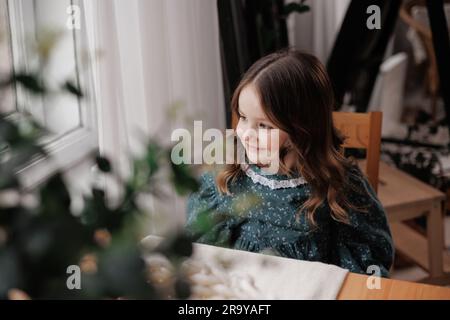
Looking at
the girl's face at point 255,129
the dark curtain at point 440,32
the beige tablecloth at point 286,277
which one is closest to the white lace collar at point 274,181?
the girl's face at point 255,129

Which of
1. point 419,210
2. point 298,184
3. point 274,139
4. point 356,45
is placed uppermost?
point 356,45

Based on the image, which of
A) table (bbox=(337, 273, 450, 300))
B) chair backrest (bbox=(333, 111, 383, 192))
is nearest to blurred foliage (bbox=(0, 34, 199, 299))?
table (bbox=(337, 273, 450, 300))

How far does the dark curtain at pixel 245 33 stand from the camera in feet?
7.23

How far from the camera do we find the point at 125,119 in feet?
5.49

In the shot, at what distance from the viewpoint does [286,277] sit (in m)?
1.14

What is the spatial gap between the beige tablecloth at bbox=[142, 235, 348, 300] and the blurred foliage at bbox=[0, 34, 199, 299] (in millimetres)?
578

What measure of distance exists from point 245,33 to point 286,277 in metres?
1.37

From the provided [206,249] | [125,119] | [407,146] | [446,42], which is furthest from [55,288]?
[407,146]

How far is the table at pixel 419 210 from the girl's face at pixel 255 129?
880 mm

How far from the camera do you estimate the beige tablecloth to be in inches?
42.7

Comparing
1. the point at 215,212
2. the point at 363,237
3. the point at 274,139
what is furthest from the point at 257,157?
the point at 363,237

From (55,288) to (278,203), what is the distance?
3.37ft

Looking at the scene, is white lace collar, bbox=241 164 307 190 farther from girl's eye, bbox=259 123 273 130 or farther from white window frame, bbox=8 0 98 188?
white window frame, bbox=8 0 98 188

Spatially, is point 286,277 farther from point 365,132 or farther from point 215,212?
point 365,132
